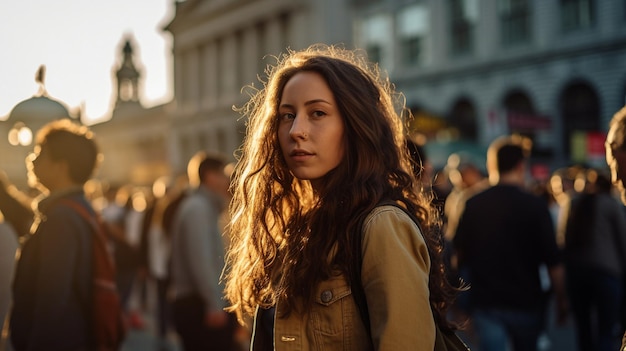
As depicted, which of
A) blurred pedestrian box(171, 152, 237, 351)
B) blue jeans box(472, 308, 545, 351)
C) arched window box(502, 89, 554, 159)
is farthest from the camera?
arched window box(502, 89, 554, 159)

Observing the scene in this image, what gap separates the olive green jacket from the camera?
88.0 inches

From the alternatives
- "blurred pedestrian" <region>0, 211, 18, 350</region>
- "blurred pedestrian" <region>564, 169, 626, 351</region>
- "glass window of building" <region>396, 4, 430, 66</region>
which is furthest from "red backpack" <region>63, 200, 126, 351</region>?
"glass window of building" <region>396, 4, 430, 66</region>

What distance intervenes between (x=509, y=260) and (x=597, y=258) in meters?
1.92

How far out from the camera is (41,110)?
6395mm

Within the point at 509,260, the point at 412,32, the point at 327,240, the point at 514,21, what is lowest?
the point at 509,260

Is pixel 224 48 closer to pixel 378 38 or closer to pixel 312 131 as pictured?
pixel 378 38

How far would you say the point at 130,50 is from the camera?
8656cm

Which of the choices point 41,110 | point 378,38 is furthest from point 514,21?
point 41,110

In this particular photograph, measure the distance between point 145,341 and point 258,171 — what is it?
9.67 m

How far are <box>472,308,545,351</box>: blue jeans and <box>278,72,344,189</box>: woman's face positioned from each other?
13.0 feet

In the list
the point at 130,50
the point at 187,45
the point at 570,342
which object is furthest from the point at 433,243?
the point at 130,50

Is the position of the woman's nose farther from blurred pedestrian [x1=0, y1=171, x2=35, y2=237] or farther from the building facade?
the building facade

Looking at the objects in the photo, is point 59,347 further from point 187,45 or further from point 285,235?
point 187,45

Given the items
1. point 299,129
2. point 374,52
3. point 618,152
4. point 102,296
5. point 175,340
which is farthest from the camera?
point 374,52
